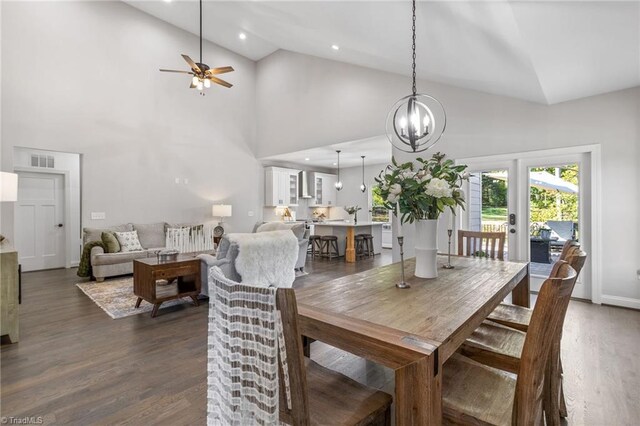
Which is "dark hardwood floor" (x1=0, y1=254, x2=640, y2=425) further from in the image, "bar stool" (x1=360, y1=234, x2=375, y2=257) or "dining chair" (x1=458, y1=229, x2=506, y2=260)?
"bar stool" (x1=360, y1=234, x2=375, y2=257)

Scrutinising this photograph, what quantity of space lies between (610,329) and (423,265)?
8.69 feet

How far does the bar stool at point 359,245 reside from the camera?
7375 millimetres

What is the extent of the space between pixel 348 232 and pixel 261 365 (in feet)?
20.3

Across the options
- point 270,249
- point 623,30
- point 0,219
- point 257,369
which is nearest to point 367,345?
point 257,369

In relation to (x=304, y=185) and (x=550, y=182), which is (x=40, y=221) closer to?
(x=304, y=185)

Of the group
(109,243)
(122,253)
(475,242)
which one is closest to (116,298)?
(122,253)

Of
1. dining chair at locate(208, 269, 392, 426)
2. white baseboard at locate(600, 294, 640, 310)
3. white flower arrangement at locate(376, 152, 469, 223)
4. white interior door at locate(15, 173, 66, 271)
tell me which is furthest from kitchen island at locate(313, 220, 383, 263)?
dining chair at locate(208, 269, 392, 426)

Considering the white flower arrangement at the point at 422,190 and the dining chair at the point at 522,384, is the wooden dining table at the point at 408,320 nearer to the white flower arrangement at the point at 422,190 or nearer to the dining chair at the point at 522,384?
the dining chair at the point at 522,384

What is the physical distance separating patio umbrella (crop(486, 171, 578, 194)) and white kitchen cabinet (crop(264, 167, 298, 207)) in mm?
6167

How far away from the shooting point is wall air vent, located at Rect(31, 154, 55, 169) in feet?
19.4

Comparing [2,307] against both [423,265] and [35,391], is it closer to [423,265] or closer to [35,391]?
[35,391]

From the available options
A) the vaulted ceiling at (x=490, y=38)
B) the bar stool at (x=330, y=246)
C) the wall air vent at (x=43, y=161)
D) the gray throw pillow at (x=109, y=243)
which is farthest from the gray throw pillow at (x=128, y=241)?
the vaulted ceiling at (x=490, y=38)

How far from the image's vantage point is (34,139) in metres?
5.30

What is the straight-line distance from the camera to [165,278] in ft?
11.6
